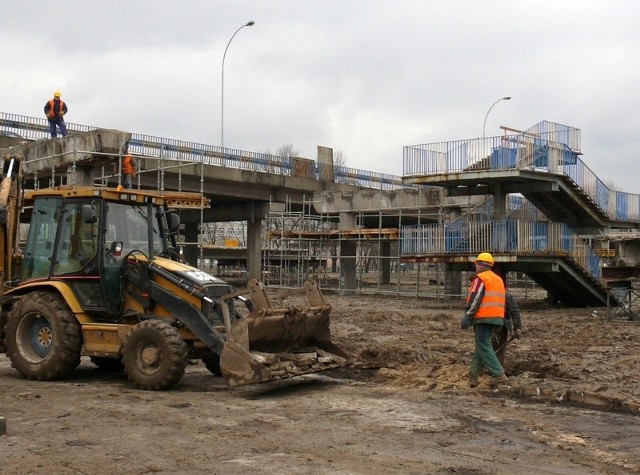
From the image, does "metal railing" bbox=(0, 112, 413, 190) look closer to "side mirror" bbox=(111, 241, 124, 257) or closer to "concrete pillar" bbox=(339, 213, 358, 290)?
"concrete pillar" bbox=(339, 213, 358, 290)

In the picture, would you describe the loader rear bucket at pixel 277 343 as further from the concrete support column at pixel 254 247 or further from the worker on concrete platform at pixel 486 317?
the concrete support column at pixel 254 247

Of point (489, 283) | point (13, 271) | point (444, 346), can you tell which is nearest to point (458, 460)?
point (489, 283)

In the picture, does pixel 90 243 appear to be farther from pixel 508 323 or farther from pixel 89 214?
pixel 508 323

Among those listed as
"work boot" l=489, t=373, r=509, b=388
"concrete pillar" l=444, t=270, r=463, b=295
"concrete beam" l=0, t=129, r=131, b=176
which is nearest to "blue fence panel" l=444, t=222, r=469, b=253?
"concrete pillar" l=444, t=270, r=463, b=295

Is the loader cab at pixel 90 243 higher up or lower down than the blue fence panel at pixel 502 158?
lower down

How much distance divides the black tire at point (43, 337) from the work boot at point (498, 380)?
18.5 ft

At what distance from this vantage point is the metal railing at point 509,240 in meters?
28.4

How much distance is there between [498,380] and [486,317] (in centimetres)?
85

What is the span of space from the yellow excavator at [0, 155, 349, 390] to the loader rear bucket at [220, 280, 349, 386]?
0.02 metres

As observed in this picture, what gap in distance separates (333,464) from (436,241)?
2381 centimetres

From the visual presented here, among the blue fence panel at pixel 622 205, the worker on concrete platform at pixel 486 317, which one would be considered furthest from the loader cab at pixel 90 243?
the blue fence panel at pixel 622 205

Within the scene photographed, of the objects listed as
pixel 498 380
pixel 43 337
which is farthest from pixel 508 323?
pixel 43 337

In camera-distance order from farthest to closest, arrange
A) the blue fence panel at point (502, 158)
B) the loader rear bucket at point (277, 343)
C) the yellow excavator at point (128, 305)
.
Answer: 1. the blue fence panel at point (502, 158)
2. the yellow excavator at point (128, 305)
3. the loader rear bucket at point (277, 343)

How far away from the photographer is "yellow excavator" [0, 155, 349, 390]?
11.1m
